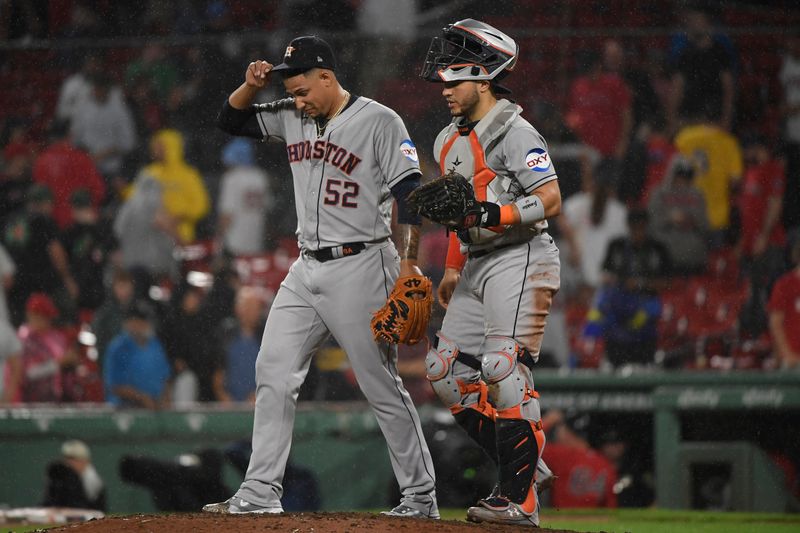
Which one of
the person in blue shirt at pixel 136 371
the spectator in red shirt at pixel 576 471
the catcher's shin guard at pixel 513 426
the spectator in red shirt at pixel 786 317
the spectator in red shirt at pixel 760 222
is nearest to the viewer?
the catcher's shin guard at pixel 513 426

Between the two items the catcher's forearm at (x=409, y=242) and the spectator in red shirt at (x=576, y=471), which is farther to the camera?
the spectator in red shirt at (x=576, y=471)

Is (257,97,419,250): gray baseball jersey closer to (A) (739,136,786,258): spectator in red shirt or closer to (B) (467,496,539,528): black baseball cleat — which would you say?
(B) (467,496,539,528): black baseball cleat

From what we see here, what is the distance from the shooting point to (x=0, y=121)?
9383mm

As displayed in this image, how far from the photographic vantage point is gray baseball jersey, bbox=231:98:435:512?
155 inches

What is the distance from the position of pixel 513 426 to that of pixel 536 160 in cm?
87

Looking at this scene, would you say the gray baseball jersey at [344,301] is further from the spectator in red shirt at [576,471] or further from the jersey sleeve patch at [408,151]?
the spectator in red shirt at [576,471]

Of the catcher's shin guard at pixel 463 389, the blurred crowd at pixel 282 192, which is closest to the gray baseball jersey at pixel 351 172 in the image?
the catcher's shin guard at pixel 463 389

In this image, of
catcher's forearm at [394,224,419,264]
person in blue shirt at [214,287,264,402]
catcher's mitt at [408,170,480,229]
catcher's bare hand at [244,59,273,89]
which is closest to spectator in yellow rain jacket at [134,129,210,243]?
person in blue shirt at [214,287,264,402]

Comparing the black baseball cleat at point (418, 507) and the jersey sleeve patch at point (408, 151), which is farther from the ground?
the jersey sleeve patch at point (408, 151)

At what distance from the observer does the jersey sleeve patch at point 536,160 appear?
373 cm

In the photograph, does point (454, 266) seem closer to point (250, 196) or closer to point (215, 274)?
point (215, 274)

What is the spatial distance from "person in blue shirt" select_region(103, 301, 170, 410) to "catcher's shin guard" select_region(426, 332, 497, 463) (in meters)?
3.60

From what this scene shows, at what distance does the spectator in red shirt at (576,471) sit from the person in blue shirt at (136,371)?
2.51 m

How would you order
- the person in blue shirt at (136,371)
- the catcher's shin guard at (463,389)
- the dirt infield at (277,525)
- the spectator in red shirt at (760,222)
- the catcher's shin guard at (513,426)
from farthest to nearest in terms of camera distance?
the spectator in red shirt at (760,222)
the person in blue shirt at (136,371)
the catcher's shin guard at (463,389)
the catcher's shin guard at (513,426)
the dirt infield at (277,525)
